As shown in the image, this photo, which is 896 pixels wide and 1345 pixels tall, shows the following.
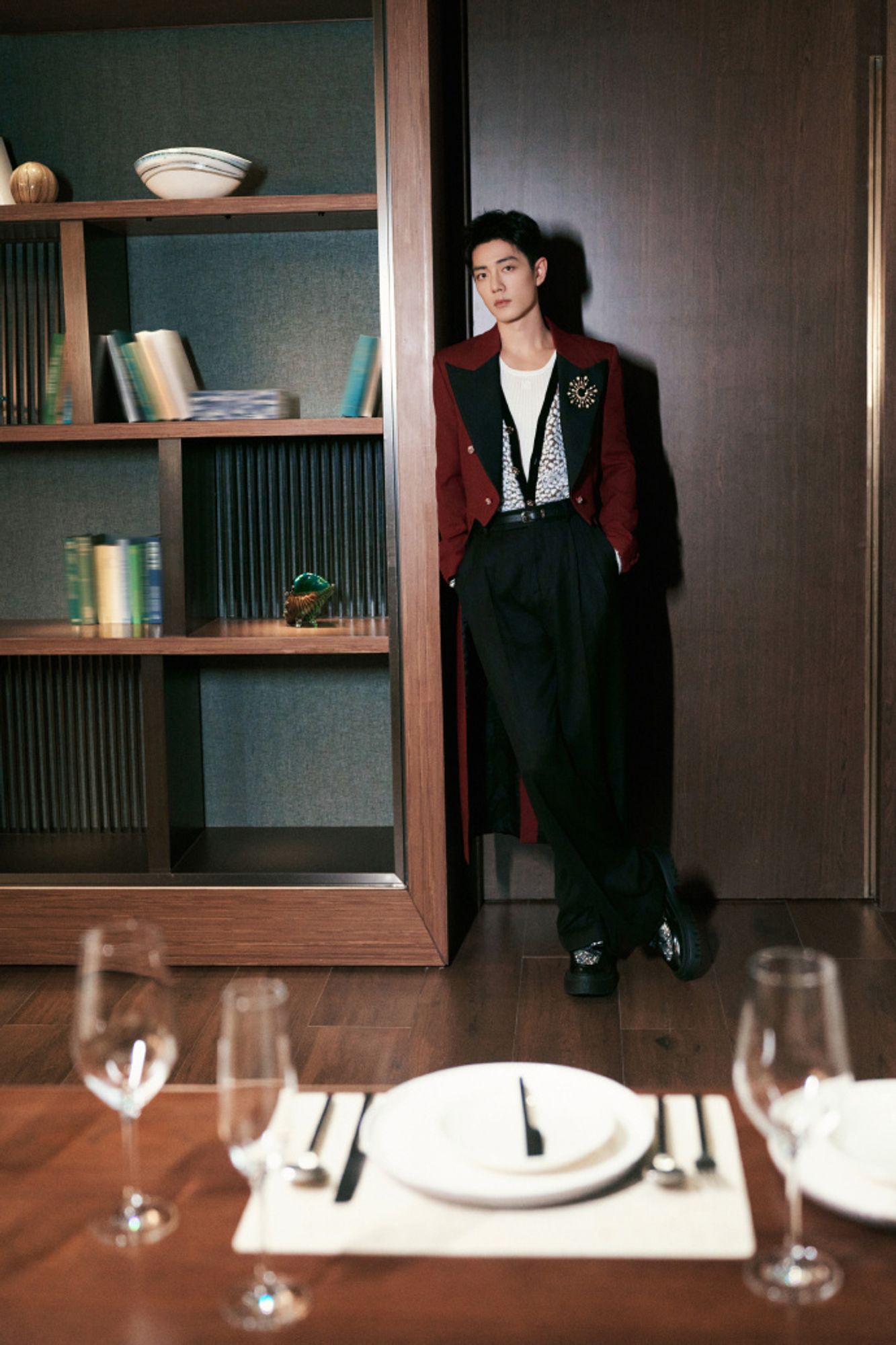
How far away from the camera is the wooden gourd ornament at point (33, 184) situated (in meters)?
3.33

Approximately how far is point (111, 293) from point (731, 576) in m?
1.72

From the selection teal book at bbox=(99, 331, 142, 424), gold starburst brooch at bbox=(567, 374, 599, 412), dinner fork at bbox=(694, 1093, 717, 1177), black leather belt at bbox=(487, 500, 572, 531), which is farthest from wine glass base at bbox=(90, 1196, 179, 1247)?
teal book at bbox=(99, 331, 142, 424)

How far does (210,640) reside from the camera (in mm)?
3227

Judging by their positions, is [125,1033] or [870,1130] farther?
[870,1130]

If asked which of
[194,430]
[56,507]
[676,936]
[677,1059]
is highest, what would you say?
[194,430]

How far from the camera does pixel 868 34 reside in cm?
343

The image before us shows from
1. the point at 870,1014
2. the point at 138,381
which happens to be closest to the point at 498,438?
the point at 138,381

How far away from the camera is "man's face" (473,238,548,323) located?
3.03 m

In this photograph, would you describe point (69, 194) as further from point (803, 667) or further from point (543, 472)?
point (803, 667)

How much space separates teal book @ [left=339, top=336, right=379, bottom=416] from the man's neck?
0.31 metres

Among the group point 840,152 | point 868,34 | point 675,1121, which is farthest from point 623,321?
point 675,1121

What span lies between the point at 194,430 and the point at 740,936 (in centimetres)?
175

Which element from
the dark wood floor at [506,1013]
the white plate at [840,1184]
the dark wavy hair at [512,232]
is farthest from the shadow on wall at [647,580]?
the white plate at [840,1184]

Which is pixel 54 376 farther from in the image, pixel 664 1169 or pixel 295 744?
pixel 664 1169
